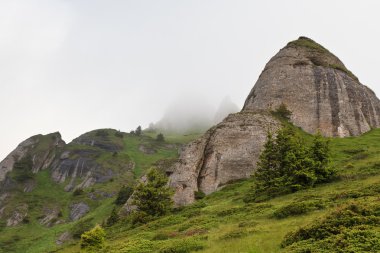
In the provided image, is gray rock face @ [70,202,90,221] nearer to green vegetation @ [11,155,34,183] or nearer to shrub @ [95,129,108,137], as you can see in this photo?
green vegetation @ [11,155,34,183]

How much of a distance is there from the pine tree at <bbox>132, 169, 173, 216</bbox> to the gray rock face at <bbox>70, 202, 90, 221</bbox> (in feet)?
210

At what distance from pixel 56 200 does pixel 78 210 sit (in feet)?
56.1

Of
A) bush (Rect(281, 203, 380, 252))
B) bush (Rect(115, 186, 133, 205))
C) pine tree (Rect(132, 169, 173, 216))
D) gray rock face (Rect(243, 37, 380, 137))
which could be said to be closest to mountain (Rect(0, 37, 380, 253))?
bush (Rect(281, 203, 380, 252))

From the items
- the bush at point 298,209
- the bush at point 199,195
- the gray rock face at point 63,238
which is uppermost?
the bush at point 199,195

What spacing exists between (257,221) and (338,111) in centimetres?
5926

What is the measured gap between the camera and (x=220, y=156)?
204 feet

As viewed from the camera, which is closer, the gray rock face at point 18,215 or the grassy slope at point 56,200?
the grassy slope at point 56,200

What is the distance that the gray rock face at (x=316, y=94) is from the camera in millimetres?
77463

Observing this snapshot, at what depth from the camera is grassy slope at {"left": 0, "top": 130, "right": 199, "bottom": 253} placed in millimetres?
86250

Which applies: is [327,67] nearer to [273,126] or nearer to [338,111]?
[338,111]

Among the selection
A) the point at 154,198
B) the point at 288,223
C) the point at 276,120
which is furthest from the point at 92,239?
the point at 276,120

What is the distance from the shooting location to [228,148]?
62.7 meters

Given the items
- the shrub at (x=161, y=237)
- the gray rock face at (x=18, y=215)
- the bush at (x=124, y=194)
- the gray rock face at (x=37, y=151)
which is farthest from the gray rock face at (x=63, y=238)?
the gray rock face at (x=37, y=151)

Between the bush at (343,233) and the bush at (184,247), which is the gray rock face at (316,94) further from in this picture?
the bush at (343,233)
